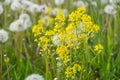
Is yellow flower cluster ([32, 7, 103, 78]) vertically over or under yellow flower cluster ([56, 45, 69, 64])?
over

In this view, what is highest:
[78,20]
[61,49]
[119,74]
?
[78,20]

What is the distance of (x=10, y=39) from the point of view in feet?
10.3

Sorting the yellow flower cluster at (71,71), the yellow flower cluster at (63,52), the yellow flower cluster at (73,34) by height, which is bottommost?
the yellow flower cluster at (71,71)

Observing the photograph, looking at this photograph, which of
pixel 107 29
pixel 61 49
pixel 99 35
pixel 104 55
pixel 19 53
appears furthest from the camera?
pixel 107 29

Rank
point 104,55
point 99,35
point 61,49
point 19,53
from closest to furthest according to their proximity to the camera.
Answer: point 61,49, point 99,35, point 104,55, point 19,53

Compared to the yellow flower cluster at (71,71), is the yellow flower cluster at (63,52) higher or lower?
higher

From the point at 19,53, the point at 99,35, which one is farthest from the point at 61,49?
the point at 19,53

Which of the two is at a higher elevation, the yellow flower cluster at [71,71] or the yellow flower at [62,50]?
the yellow flower at [62,50]

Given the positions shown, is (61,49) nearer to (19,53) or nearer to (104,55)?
(104,55)

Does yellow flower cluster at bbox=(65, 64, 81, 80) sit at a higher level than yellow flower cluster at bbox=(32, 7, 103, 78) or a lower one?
lower

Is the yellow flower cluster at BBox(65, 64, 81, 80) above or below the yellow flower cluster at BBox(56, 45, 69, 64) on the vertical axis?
below

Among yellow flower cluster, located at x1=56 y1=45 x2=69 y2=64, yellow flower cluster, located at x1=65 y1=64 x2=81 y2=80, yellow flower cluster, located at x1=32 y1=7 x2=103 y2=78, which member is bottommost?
yellow flower cluster, located at x1=65 y1=64 x2=81 y2=80

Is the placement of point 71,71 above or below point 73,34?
below

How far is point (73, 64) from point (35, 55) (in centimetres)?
96
